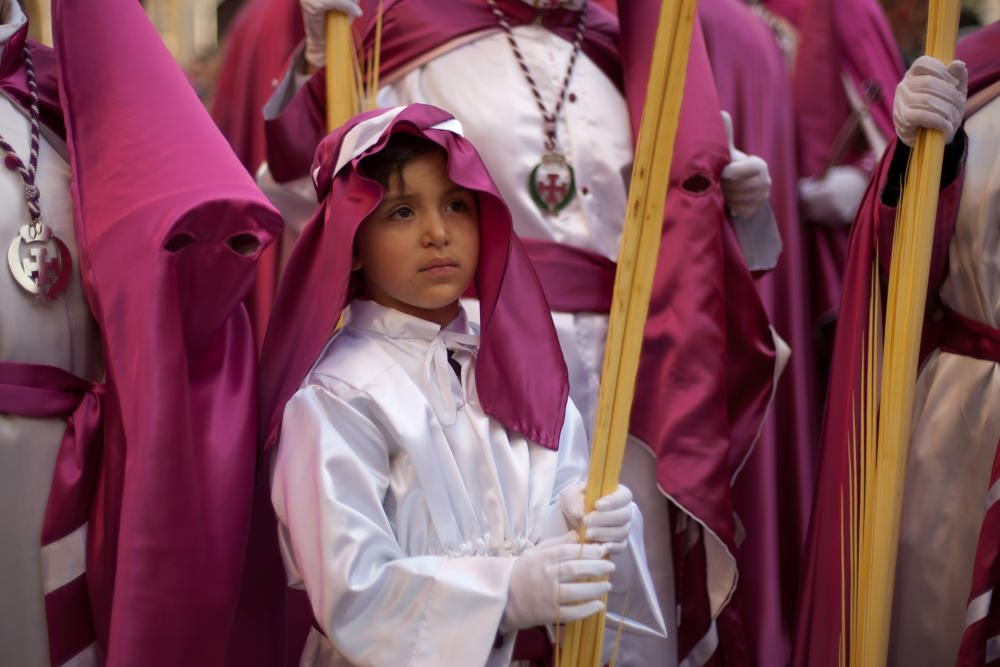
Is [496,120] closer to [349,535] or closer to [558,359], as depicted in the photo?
[558,359]

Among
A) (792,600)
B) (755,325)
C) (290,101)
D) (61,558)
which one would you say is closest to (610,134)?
(755,325)

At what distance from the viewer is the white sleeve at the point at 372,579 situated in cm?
156

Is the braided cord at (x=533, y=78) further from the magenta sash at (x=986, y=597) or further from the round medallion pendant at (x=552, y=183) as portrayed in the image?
the magenta sash at (x=986, y=597)

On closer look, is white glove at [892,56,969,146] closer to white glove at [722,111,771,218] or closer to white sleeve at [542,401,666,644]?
white glove at [722,111,771,218]

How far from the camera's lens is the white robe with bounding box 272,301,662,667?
1.56 metres

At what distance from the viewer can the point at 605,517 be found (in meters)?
1.58

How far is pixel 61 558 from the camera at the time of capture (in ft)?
5.73

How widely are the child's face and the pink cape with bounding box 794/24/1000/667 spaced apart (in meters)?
0.70

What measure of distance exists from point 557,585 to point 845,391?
803 millimetres

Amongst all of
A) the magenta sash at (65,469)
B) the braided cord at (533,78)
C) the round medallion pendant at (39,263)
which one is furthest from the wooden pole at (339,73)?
the magenta sash at (65,469)

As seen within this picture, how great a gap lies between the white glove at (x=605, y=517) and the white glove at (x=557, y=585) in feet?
0.06

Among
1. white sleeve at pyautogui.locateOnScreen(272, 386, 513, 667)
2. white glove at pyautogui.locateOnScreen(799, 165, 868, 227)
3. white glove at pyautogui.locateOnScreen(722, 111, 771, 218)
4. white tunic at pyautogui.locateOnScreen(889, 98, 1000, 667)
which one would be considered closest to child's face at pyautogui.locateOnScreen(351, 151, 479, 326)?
white sleeve at pyautogui.locateOnScreen(272, 386, 513, 667)

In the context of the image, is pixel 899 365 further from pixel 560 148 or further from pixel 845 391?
pixel 560 148

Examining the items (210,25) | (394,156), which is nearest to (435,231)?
(394,156)
